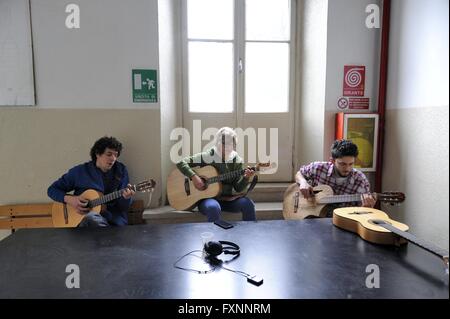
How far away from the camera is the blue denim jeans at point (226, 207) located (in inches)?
92.2

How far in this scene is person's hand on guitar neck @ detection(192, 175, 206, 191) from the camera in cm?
249

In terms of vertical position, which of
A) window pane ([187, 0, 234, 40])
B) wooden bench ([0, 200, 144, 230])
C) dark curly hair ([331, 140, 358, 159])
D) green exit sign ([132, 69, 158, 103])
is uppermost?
window pane ([187, 0, 234, 40])

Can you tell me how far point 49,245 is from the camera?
1329mm

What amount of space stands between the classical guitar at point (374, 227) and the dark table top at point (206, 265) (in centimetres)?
4

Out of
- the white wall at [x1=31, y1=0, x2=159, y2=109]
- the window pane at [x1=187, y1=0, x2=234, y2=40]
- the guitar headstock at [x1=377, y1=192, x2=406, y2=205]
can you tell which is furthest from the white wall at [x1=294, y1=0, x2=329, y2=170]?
the white wall at [x1=31, y1=0, x2=159, y2=109]

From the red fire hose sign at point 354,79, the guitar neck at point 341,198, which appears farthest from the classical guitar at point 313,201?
the red fire hose sign at point 354,79

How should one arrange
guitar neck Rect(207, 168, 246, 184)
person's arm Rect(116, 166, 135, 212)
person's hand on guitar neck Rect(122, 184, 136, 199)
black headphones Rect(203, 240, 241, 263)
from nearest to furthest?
black headphones Rect(203, 240, 241, 263), person's hand on guitar neck Rect(122, 184, 136, 199), person's arm Rect(116, 166, 135, 212), guitar neck Rect(207, 168, 246, 184)

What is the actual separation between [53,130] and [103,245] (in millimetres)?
1676

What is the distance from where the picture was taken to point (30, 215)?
2.60m

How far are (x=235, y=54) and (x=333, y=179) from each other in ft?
5.00

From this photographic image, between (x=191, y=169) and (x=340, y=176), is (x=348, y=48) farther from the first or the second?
(x=191, y=169)

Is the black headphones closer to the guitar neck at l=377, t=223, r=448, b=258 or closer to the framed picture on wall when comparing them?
the guitar neck at l=377, t=223, r=448, b=258
